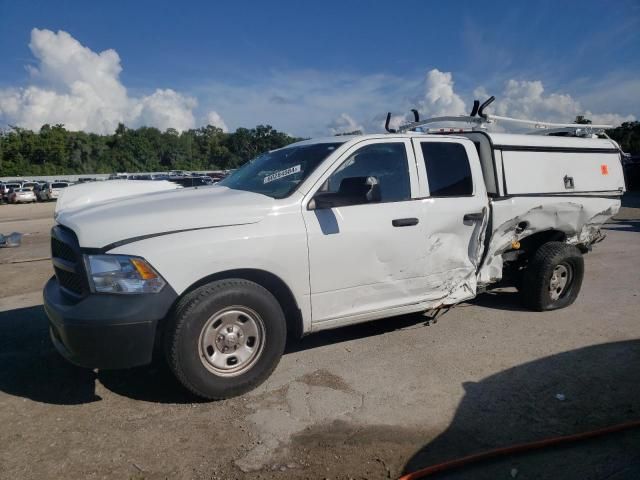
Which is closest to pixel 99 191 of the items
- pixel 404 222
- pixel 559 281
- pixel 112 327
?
pixel 112 327

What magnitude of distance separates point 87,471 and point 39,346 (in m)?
2.26

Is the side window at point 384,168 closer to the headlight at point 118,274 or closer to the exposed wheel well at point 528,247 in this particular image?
the headlight at point 118,274

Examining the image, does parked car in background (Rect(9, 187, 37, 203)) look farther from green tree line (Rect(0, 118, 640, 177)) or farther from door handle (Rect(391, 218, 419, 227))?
door handle (Rect(391, 218, 419, 227))

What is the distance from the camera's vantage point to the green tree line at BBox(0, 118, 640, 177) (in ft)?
245

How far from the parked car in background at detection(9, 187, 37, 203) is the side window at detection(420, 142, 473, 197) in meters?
39.2

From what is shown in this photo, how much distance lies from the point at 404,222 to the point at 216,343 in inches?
70.8

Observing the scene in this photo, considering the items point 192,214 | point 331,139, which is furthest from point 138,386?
point 331,139

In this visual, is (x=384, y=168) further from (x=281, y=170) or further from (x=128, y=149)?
(x=128, y=149)

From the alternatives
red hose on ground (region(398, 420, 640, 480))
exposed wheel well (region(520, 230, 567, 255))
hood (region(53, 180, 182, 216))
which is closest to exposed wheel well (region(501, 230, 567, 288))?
exposed wheel well (region(520, 230, 567, 255))

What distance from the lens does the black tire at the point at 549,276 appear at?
204 inches

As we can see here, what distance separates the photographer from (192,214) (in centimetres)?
337

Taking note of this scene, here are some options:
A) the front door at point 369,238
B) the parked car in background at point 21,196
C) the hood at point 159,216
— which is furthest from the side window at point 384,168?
the parked car in background at point 21,196

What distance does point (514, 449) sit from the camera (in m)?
2.76

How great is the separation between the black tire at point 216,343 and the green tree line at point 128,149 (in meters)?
55.1
